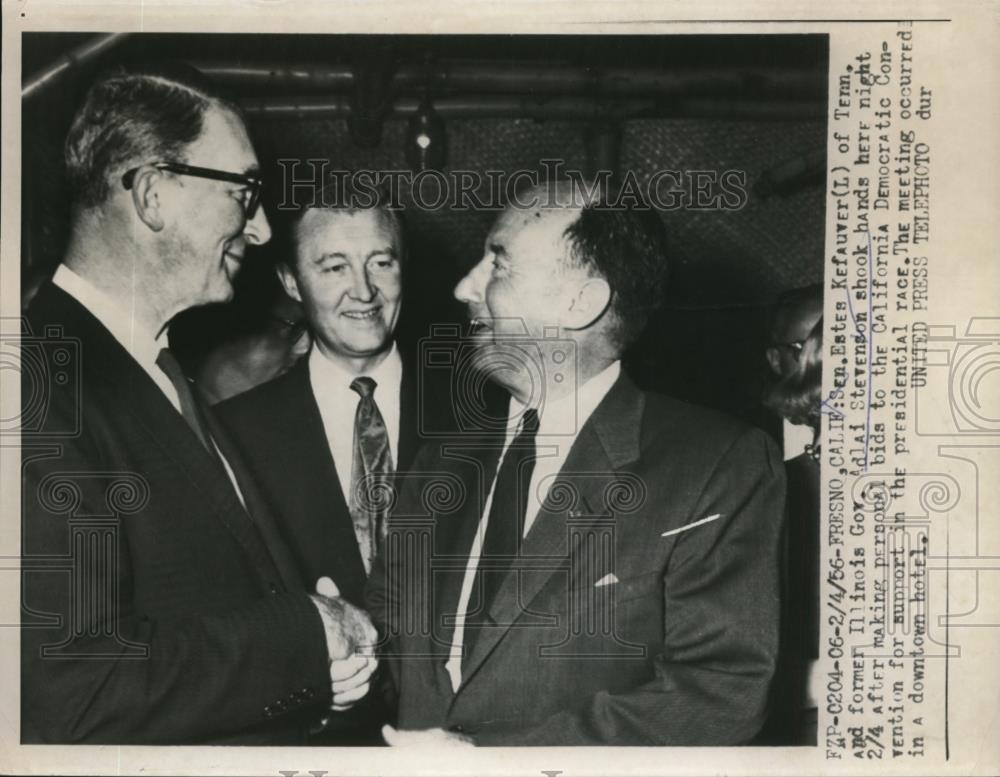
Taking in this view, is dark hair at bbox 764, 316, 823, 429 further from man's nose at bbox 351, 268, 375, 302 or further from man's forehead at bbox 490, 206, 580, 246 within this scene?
man's nose at bbox 351, 268, 375, 302

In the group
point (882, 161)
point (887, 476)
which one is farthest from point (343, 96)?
point (887, 476)

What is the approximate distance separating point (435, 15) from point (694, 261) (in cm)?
62

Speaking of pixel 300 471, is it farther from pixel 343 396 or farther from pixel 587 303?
pixel 587 303

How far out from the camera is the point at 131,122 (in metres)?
1.75

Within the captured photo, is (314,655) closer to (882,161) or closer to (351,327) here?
(351,327)

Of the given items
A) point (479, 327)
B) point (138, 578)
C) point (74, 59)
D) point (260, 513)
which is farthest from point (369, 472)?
point (74, 59)

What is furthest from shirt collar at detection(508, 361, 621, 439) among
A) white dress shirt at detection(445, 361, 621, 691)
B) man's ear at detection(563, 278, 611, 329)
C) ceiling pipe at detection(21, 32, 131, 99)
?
ceiling pipe at detection(21, 32, 131, 99)

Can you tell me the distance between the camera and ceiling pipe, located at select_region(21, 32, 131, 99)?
178 centimetres

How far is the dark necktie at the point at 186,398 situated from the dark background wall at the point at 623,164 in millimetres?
34

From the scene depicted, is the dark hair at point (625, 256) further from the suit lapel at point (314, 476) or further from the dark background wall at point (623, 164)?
the suit lapel at point (314, 476)

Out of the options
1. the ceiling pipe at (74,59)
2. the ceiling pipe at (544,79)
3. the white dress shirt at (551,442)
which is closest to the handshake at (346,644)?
the white dress shirt at (551,442)

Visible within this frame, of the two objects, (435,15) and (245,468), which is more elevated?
(435,15)

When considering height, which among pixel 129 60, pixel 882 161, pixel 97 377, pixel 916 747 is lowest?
pixel 916 747

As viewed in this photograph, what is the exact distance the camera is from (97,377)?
5.76 ft
